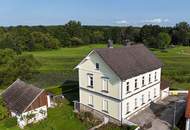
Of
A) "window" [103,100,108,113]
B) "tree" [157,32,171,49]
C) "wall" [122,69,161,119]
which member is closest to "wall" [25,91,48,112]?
"window" [103,100,108,113]

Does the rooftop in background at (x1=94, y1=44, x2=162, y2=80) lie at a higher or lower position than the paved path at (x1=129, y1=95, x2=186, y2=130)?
higher

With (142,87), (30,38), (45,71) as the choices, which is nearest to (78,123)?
(142,87)

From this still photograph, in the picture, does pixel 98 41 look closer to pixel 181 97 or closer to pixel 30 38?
pixel 30 38

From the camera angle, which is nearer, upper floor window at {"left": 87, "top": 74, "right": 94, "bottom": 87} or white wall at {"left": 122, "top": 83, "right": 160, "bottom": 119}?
white wall at {"left": 122, "top": 83, "right": 160, "bottom": 119}

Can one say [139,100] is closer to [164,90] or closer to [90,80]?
[90,80]

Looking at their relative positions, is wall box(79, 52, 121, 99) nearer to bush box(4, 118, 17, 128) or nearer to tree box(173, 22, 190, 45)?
bush box(4, 118, 17, 128)

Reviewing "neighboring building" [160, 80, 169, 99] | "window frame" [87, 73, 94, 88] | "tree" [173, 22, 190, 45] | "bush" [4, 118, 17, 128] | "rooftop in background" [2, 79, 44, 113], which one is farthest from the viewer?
"tree" [173, 22, 190, 45]

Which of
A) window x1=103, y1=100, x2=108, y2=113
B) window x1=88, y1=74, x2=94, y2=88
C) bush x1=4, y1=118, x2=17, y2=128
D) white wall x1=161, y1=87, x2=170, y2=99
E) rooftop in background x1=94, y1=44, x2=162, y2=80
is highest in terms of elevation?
rooftop in background x1=94, y1=44, x2=162, y2=80
